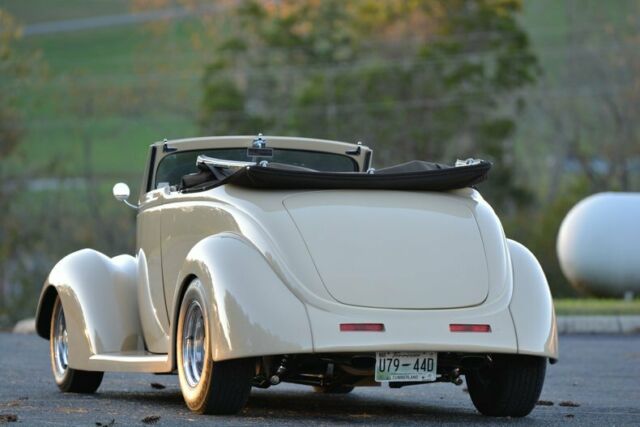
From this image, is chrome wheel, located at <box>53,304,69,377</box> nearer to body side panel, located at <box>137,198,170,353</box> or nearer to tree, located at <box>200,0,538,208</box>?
body side panel, located at <box>137,198,170,353</box>

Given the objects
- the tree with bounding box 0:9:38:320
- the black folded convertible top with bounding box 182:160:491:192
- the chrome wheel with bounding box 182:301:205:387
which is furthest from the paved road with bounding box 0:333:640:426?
the tree with bounding box 0:9:38:320

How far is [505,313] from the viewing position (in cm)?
798

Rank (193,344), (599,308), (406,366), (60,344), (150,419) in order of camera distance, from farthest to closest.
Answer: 1. (599,308)
2. (60,344)
3. (193,344)
4. (406,366)
5. (150,419)

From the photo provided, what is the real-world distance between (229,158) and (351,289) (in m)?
2.62

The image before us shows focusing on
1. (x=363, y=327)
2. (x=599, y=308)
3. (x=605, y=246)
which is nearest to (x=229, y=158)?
(x=363, y=327)

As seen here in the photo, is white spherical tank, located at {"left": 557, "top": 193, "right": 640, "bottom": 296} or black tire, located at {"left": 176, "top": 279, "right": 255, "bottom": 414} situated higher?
black tire, located at {"left": 176, "top": 279, "right": 255, "bottom": 414}

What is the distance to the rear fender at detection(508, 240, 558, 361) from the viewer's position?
26.1ft

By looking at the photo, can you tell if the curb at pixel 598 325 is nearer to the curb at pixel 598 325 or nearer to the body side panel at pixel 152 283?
the curb at pixel 598 325

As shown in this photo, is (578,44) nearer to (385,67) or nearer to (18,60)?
(385,67)

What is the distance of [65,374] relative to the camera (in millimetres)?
10109

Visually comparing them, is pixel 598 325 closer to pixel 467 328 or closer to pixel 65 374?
pixel 65 374

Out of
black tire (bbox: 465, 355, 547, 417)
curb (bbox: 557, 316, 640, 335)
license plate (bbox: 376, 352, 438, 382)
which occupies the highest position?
license plate (bbox: 376, 352, 438, 382)

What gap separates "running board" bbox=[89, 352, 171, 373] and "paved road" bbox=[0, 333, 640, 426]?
0.71 feet

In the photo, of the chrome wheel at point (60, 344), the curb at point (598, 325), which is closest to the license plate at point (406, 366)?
the chrome wheel at point (60, 344)
